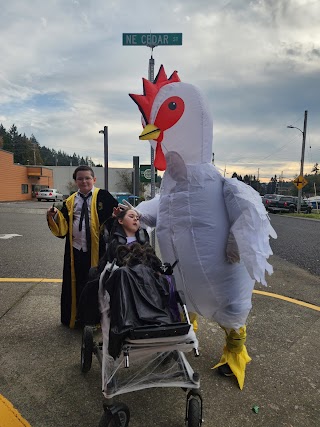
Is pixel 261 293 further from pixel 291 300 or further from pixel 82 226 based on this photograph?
pixel 82 226

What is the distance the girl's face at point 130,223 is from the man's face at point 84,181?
716 mm

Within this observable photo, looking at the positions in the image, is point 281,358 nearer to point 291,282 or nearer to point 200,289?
point 200,289

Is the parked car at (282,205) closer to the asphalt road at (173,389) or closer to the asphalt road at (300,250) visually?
the asphalt road at (300,250)

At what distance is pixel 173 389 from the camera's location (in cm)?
251

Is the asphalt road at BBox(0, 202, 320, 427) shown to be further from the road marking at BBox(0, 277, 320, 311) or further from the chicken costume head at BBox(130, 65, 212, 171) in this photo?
the chicken costume head at BBox(130, 65, 212, 171)

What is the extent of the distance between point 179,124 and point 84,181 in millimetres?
1139

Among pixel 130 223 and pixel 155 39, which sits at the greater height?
pixel 155 39

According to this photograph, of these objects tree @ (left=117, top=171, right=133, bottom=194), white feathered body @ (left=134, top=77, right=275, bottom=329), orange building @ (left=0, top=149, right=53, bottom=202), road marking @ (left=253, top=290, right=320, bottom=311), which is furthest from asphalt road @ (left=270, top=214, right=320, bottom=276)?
tree @ (left=117, top=171, right=133, bottom=194)

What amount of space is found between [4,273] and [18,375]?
10.2 feet

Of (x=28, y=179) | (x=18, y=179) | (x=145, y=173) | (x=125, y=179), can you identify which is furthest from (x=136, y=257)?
(x=125, y=179)

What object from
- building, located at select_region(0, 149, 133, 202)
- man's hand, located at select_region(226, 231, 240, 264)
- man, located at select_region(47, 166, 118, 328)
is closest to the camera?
man's hand, located at select_region(226, 231, 240, 264)

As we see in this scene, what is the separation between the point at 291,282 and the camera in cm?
537

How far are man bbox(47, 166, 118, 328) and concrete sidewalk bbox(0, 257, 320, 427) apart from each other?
0.61 m

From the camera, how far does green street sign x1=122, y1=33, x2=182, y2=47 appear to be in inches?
143
